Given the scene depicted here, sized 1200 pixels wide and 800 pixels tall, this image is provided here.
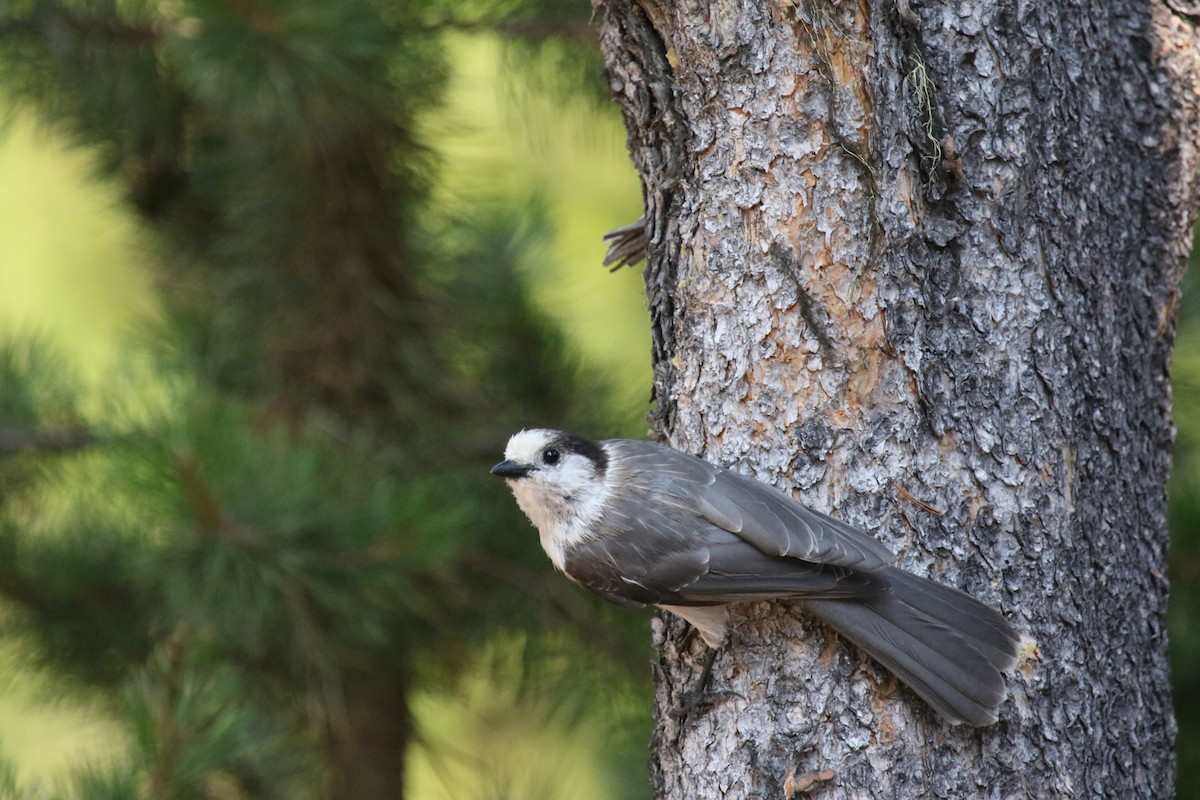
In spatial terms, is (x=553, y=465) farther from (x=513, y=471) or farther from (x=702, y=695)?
(x=702, y=695)

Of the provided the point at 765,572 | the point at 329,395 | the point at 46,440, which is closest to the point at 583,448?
the point at 765,572

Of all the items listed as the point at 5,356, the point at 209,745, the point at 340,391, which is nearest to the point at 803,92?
the point at 209,745

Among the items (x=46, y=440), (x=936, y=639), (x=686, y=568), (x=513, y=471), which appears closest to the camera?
(x=936, y=639)

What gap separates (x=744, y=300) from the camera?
212cm

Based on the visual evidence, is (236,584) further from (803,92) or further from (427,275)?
(803,92)

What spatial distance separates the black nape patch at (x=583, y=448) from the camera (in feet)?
7.99

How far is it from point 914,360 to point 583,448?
0.77 m

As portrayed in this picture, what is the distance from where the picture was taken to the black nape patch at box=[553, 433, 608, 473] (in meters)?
2.44

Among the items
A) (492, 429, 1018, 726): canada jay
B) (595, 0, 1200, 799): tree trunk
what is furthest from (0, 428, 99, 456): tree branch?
(595, 0, 1200, 799): tree trunk

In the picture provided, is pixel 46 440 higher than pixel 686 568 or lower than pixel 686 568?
lower

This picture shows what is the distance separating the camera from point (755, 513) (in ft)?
6.57

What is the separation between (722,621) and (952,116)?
3.41ft

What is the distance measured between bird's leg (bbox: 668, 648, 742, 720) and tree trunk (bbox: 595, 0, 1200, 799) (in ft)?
0.07

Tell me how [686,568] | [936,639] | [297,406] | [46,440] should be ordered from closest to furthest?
[936,639], [686,568], [46,440], [297,406]
